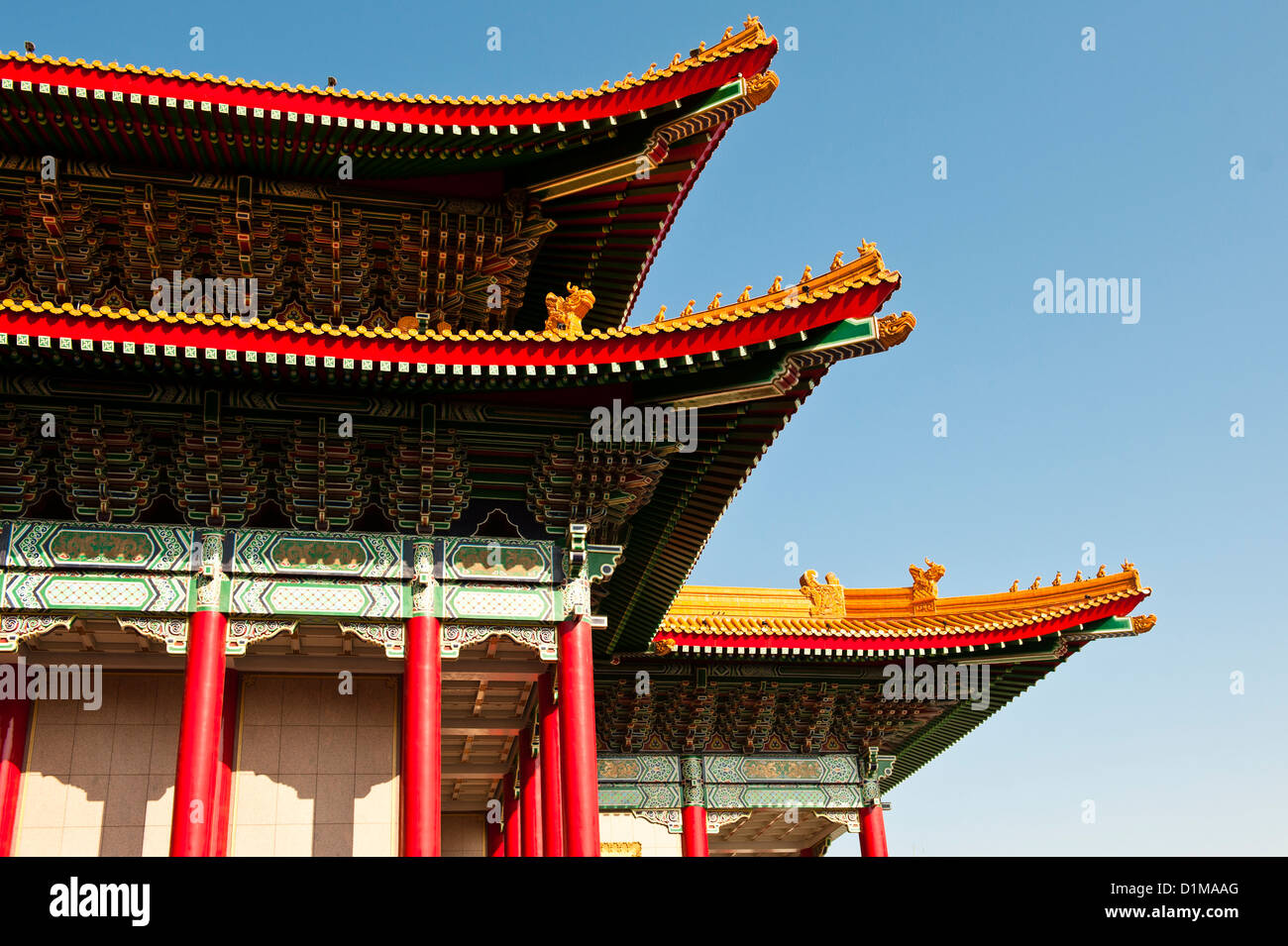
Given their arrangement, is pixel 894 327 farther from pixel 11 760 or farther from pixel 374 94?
pixel 11 760

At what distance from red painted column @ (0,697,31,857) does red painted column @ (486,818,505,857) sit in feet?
24.6

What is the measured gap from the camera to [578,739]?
1215 cm

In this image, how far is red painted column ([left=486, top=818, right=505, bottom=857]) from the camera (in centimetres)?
1828

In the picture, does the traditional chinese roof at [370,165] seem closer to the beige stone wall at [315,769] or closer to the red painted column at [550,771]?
the beige stone wall at [315,769]

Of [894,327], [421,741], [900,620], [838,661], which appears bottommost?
[421,741]

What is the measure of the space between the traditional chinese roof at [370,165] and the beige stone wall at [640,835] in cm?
871

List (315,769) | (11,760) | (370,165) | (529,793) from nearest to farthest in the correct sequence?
(11,760)
(315,769)
(370,165)
(529,793)

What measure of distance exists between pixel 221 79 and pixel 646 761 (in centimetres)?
1205

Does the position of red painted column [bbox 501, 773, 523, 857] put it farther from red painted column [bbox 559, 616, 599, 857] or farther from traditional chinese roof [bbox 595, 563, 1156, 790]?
red painted column [bbox 559, 616, 599, 857]

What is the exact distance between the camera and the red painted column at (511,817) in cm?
1719

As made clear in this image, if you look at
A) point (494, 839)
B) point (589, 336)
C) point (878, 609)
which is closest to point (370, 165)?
point (589, 336)

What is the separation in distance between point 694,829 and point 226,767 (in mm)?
8873

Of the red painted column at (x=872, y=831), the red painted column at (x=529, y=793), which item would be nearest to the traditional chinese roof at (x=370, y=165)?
the red painted column at (x=529, y=793)
